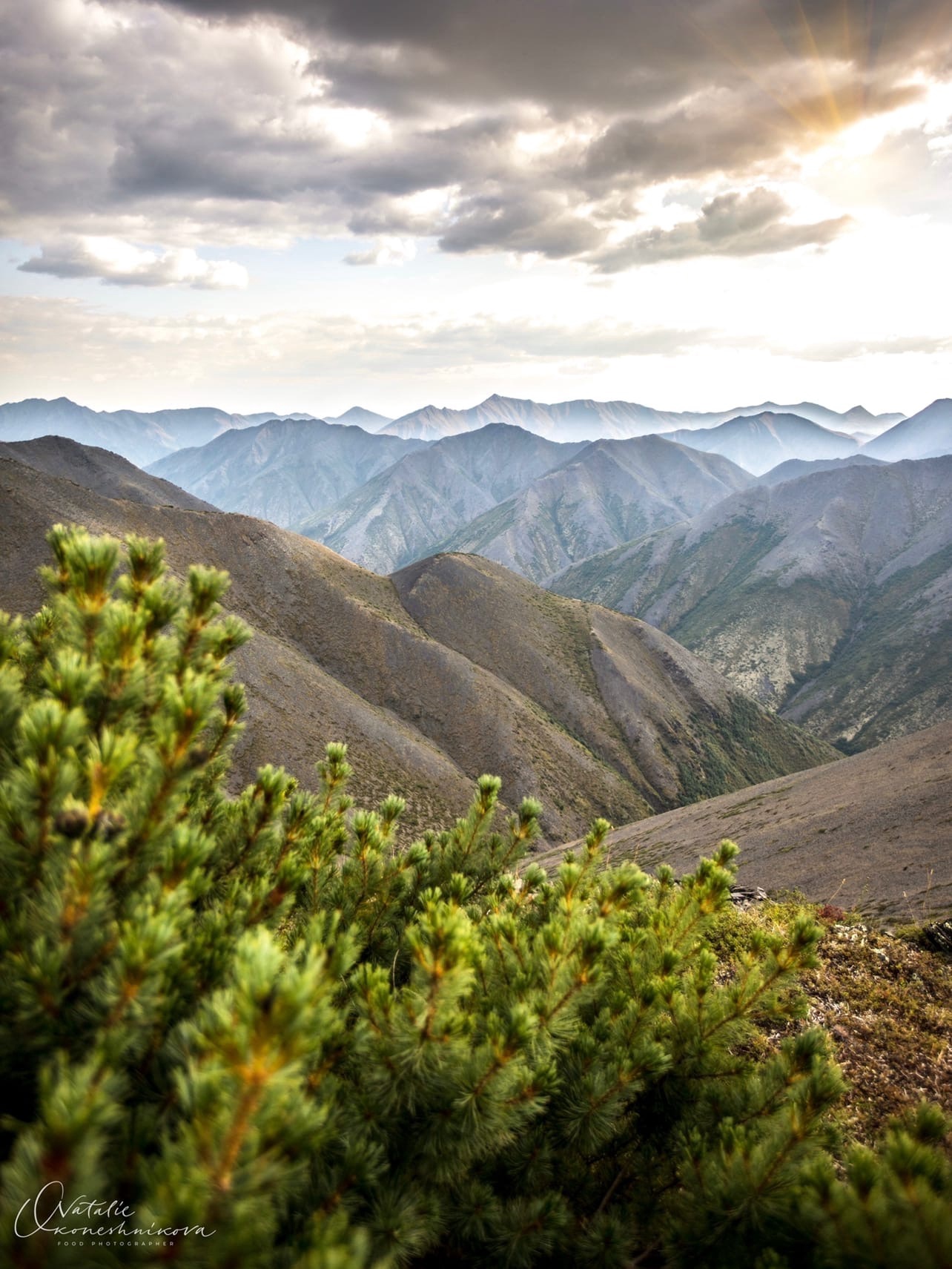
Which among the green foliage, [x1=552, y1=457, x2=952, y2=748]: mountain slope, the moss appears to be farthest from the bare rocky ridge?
[x1=552, y1=457, x2=952, y2=748]: mountain slope

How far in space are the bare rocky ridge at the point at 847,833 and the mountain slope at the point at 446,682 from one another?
19837mm

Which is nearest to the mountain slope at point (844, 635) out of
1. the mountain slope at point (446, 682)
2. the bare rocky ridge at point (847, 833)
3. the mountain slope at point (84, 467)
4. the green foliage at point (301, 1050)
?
the mountain slope at point (446, 682)

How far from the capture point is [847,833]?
2662 cm

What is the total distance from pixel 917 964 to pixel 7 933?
13.3 meters

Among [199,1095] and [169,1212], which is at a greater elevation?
[199,1095]

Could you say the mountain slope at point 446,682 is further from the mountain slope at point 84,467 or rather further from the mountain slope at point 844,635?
the mountain slope at point 84,467

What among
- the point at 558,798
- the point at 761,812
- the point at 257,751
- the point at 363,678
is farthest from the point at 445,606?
the point at 761,812

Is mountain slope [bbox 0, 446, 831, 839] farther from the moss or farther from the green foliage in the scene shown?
the green foliage

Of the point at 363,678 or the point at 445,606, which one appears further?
the point at 445,606

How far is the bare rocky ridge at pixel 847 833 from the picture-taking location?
17.2 m

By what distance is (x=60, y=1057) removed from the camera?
2.33 meters

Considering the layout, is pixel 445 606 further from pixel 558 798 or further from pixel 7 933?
pixel 7 933

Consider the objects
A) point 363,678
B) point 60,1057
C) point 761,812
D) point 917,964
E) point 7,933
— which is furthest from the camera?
point 363,678

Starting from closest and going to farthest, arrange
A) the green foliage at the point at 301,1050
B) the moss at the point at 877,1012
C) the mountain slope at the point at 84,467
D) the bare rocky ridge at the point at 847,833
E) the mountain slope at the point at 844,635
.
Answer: the green foliage at the point at 301,1050 → the moss at the point at 877,1012 → the bare rocky ridge at the point at 847,833 → the mountain slope at the point at 844,635 → the mountain slope at the point at 84,467
